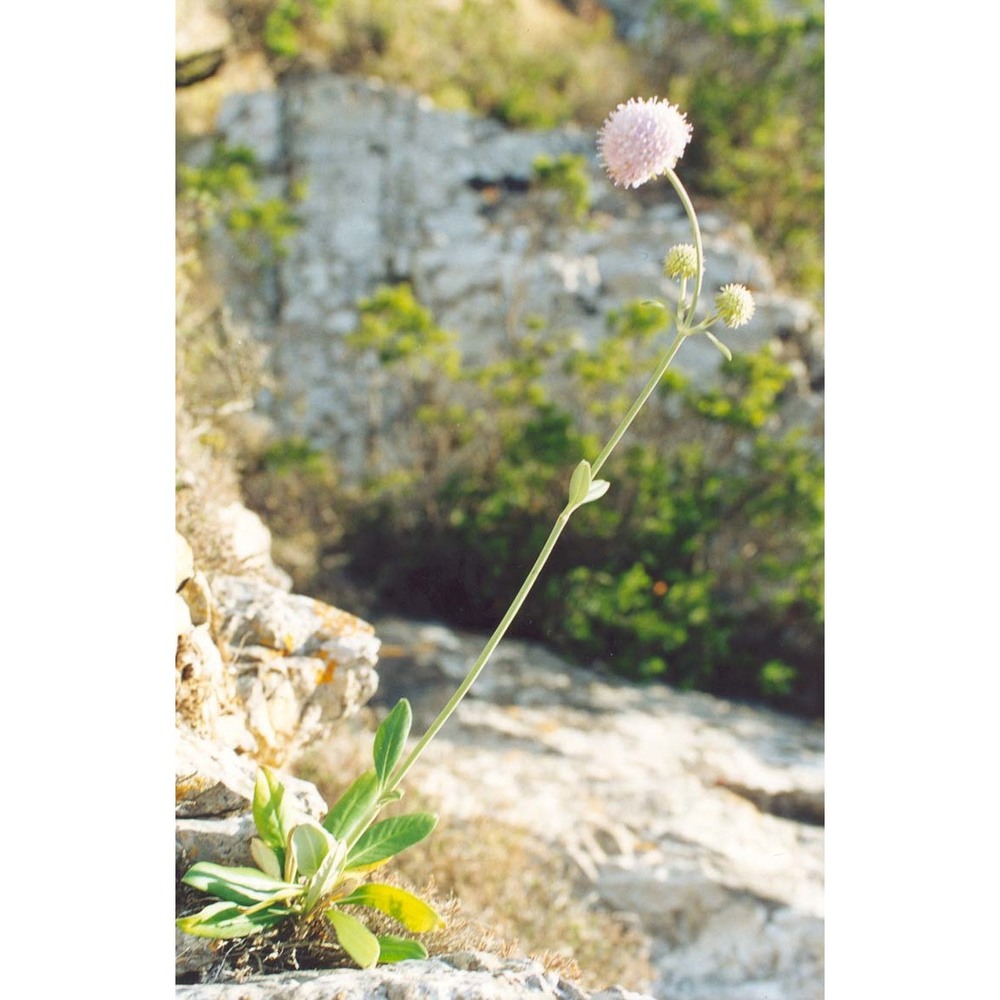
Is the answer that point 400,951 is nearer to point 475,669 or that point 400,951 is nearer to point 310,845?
point 310,845

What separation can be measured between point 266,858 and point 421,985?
257mm

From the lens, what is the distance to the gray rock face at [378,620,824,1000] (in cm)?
252

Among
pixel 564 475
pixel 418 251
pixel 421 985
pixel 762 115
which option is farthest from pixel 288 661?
pixel 762 115

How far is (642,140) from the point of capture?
1297 millimetres

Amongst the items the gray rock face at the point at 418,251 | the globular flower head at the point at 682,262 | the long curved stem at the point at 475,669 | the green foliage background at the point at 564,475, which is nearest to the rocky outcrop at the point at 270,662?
A: the long curved stem at the point at 475,669

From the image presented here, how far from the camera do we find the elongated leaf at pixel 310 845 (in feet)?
4.35

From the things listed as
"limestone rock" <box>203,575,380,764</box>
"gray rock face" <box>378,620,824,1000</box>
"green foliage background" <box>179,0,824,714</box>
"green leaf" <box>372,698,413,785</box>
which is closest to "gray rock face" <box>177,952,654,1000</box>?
"green leaf" <box>372,698,413,785</box>

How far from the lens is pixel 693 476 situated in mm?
3969

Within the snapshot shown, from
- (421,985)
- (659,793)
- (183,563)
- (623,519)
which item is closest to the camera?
(421,985)

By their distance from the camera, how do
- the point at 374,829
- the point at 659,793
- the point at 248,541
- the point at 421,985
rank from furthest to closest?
the point at 659,793 → the point at 248,541 → the point at 374,829 → the point at 421,985
